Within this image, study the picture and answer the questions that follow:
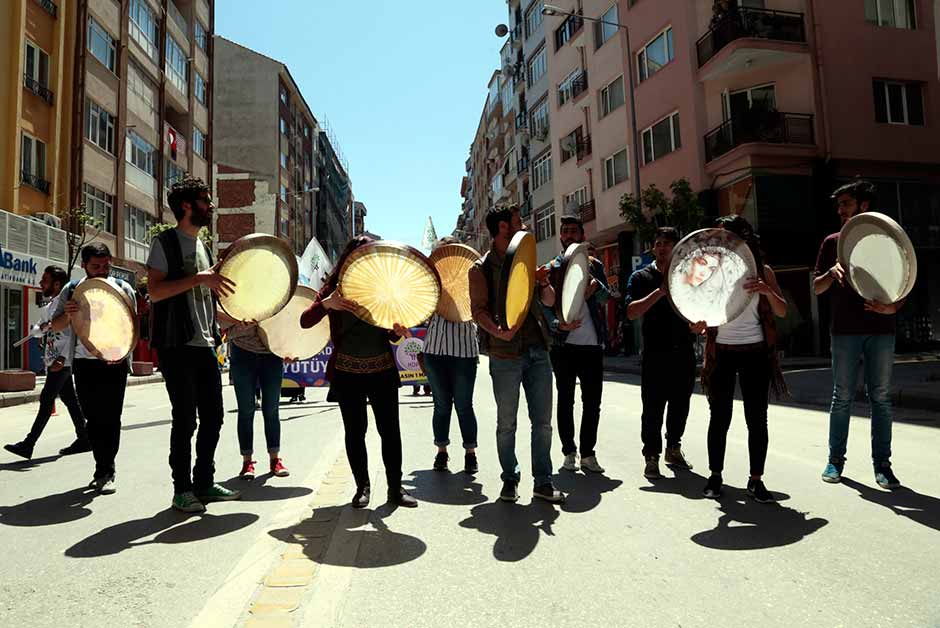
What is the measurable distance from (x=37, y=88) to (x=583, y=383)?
24104 mm

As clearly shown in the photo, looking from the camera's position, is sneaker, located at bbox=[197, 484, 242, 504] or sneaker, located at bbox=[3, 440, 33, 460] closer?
sneaker, located at bbox=[197, 484, 242, 504]

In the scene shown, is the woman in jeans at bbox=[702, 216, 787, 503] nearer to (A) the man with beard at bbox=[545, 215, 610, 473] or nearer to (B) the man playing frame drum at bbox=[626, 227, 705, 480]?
(B) the man playing frame drum at bbox=[626, 227, 705, 480]

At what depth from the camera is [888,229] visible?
203 inches

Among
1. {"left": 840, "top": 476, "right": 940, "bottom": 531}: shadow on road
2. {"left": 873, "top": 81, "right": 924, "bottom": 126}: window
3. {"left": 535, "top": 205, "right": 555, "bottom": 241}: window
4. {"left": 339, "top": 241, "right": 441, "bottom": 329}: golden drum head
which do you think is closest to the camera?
{"left": 840, "top": 476, "right": 940, "bottom": 531}: shadow on road

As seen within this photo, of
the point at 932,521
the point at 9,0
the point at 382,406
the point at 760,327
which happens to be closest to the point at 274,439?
the point at 382,406

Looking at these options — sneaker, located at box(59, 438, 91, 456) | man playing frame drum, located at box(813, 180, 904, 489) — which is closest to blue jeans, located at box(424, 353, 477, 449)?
man playing frame drum, located at box(813, 180, 904, 489)

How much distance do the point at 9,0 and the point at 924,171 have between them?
2926 centimetres

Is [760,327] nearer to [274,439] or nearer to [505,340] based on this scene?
[505,340]

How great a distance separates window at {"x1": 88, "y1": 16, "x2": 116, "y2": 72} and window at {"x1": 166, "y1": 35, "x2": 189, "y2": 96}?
6875 mm

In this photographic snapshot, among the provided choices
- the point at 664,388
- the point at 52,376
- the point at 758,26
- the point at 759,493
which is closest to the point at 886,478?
the point at 759,493

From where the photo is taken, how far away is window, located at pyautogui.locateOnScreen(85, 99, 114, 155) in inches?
1032

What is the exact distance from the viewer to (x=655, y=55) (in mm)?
27172

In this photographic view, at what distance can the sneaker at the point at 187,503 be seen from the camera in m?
4.80

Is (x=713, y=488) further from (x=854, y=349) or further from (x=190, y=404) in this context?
(x=190, y=404)
